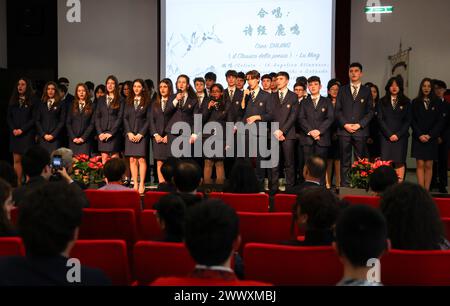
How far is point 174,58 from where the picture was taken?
9914 mm

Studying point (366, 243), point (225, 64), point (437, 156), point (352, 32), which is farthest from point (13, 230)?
point (352, 32)

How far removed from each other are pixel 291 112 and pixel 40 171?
4.06 m

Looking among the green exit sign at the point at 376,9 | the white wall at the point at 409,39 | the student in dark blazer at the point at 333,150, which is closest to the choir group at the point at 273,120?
the student in dark blazer at the point at 333,150

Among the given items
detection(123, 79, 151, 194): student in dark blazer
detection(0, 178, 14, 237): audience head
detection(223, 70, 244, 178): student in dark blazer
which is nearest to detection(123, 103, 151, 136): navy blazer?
detection(123, 79, 151, 194): student in dark blazer

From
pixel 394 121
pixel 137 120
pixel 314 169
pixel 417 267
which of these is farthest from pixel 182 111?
pixel 417 267

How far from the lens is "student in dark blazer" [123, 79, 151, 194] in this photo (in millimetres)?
7418

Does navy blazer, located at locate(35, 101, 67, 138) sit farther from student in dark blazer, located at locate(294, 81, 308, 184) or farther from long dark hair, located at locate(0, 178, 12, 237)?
long dark hair, located at locate(0, 178, 12, 237)

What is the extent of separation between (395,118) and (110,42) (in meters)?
5.78

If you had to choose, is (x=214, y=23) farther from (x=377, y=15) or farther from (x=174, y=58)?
(x=377, y=15)

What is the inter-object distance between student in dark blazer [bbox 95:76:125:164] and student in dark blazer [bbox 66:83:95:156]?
13cm

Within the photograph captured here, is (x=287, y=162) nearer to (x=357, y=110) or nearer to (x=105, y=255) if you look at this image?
(x=357, y=110)

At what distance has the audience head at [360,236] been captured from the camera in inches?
73.5

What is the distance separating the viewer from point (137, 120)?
7449 millimetres

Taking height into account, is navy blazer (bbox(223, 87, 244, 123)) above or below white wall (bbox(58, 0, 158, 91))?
below
